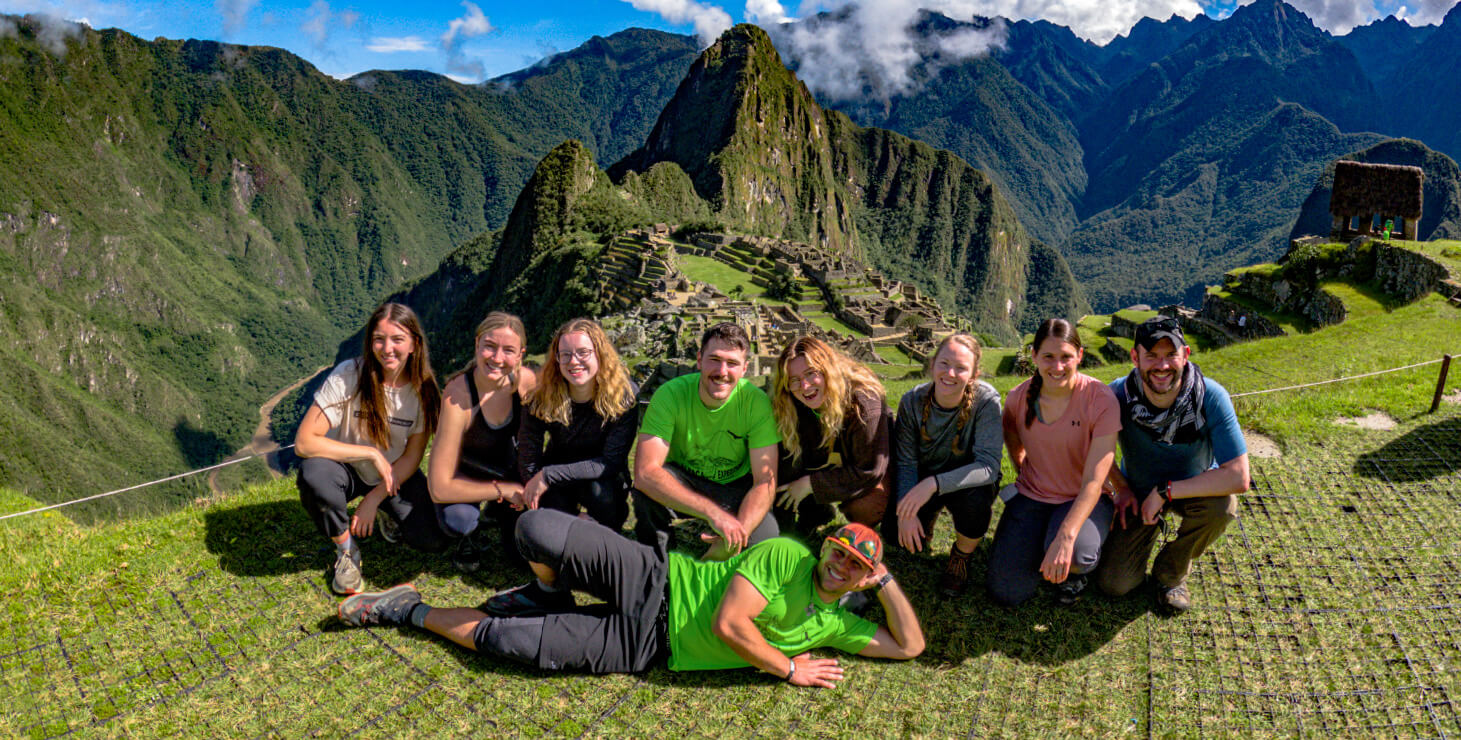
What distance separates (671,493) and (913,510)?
56.7 inches

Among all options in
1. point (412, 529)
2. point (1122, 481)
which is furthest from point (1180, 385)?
point (412, 529)

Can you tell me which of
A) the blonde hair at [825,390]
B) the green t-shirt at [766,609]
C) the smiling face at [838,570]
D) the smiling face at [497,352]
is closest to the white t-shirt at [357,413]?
the smiling face at [497,352]

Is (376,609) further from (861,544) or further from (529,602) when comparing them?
(861,544)

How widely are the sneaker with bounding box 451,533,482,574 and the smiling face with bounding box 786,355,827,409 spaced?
7.90 ft

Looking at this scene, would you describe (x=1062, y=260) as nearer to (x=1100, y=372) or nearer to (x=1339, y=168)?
(x=1339, y=168)

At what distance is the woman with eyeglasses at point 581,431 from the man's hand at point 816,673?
59.5 inches

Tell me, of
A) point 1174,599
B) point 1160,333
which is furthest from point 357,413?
point 1174,599

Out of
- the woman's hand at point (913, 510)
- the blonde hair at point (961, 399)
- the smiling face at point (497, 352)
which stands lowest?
the woman's hand at point (913, 510)

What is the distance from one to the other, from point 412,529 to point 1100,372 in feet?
35.9

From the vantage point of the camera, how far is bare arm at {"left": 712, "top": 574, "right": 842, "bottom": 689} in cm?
356

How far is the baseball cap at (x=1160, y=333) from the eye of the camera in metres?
3.95

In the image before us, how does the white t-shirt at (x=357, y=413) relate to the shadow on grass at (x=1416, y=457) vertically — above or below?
above

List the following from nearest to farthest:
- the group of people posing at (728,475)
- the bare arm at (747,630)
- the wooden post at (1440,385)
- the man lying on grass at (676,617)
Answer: the bare arm at (747,630) → the man lying on grass at (676,617) → the group of people posing at (728,475) → the wooden post at (1440,385)

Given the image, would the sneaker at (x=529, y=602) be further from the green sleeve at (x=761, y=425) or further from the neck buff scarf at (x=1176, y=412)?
the neck buff scarf at (x=1176, y=412)
